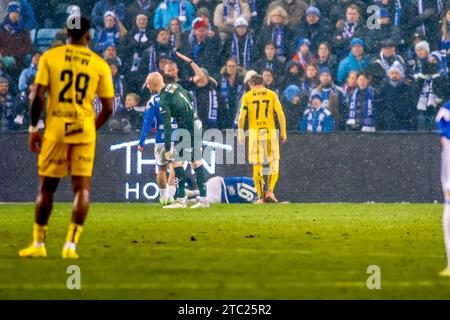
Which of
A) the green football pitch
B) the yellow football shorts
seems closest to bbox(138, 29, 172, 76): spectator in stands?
the green football pitch

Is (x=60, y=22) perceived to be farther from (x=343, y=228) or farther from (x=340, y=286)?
(x=340, y=286)

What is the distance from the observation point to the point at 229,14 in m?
26.9

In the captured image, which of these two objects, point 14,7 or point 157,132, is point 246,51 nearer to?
point 157,132

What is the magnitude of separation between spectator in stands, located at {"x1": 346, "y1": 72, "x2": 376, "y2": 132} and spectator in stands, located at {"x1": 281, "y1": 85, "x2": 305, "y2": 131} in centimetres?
108

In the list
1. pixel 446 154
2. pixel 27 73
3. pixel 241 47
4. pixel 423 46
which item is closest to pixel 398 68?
pixel 423 46

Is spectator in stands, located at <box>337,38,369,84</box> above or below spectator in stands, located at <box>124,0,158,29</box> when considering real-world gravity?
below

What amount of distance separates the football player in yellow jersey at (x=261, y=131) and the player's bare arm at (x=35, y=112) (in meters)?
12.5

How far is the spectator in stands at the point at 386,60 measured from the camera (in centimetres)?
2606

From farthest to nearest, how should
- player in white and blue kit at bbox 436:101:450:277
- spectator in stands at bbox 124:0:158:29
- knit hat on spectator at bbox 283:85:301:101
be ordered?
1. spectator in stands at bbox 124:0:158:29
2. knit hat on spectator at bbox 283:85:301:101
3. player in white and blue kit at bbox 436:101:450:277

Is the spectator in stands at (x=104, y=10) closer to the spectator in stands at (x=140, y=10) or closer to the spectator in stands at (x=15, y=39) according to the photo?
the spectator in stands at (x=140, y=10)

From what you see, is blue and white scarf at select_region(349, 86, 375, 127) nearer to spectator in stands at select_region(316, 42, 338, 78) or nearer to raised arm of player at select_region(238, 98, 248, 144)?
spectator in stands at select_region(316, 42, 338, 78)

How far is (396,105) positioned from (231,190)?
387cm

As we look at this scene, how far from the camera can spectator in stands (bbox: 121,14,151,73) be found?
26.7m

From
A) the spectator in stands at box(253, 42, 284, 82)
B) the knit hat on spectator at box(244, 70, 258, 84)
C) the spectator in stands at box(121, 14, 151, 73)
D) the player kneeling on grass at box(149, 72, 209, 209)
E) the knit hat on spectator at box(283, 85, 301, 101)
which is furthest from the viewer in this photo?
the spectator in stands at box(121, 14, 151, 73)
